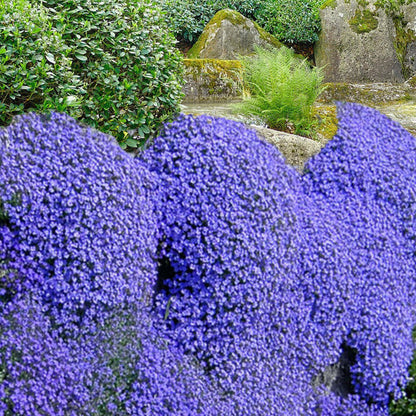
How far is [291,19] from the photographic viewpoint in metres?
12.5

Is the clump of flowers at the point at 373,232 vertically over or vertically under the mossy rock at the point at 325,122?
under

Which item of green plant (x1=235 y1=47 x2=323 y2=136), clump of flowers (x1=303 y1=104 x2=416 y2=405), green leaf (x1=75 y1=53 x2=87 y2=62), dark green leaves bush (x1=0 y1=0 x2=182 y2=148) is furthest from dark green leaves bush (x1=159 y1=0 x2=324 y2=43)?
green leaf (x1=75 y1=53 x2=87 y2=62)

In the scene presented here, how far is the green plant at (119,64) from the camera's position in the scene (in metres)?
3.85

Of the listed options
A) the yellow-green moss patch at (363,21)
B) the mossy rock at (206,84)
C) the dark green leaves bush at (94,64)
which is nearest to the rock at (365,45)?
the yellow-green moss patch at (363,21)

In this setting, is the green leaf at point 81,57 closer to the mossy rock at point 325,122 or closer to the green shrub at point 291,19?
the mossy rock at point 325,122

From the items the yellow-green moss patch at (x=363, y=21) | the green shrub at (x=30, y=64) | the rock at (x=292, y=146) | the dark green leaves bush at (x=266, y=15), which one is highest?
the green shrub at (x=30, y=64)

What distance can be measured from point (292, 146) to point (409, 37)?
8.42 metres

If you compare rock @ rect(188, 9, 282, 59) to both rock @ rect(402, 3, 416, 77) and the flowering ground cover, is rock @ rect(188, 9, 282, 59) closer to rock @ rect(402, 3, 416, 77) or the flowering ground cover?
rock @ rect(402, 3, 416, 77)

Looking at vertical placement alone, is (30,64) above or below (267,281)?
above

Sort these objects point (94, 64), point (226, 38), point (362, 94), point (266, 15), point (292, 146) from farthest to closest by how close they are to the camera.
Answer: point (266, 15) < point (226, 38) < point (362, 94) < point (292, 146) < point (94, 64)

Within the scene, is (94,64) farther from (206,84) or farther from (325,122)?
(206,84)

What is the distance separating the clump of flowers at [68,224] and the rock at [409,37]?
9.43m

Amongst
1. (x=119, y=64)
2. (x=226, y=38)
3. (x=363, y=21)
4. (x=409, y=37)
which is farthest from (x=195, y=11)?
(x=119, y=64)

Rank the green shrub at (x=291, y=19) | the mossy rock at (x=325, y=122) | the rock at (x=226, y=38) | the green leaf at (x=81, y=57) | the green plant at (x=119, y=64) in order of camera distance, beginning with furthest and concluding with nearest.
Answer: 1. the green shrub at (x=291, y=19)
2. the rock at (x=226, y=38)
3. the mossy rock at (x=325, y=122)
4. the green plant at (x=119, y=64)
5. the green leaf at (x=81, y=57)
